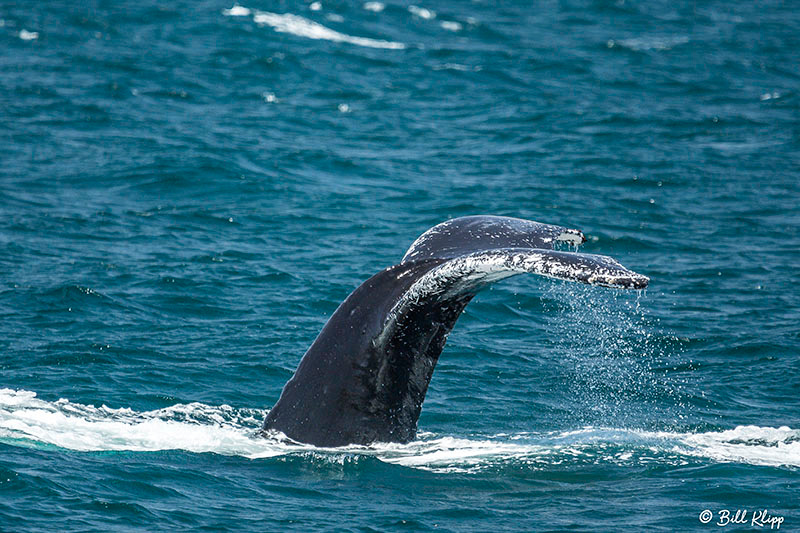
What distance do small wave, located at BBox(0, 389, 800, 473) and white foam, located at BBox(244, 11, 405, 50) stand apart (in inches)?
991

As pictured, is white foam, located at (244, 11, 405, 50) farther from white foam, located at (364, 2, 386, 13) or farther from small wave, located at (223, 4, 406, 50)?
white foam, located at (364, 2, 386, 13)

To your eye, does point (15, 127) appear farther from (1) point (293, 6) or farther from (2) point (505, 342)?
(1) point (293, 6)

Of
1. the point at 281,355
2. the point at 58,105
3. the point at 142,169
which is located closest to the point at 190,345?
the point at 281,355

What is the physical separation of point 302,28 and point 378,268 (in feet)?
69.1

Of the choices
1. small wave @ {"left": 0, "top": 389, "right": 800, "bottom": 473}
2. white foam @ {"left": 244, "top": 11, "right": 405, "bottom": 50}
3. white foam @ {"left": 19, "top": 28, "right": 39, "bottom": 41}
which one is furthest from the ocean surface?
white foam @ {"left": 244, "top": 11, "right": 405, "bottom": 50}

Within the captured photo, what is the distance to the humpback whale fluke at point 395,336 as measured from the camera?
793 centimetres

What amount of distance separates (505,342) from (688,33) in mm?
27939

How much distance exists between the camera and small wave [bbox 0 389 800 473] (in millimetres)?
9422

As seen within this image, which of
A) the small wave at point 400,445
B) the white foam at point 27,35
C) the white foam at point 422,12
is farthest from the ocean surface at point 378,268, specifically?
the white foam at point 422,12

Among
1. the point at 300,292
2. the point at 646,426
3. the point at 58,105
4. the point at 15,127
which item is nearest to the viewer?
the point at 646,426

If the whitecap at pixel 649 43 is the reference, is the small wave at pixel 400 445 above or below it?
below

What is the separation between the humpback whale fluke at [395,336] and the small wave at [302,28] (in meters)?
26.9

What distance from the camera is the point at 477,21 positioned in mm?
40156

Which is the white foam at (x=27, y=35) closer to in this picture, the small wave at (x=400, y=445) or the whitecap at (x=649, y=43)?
the whitecap at (x=649, y=43)
